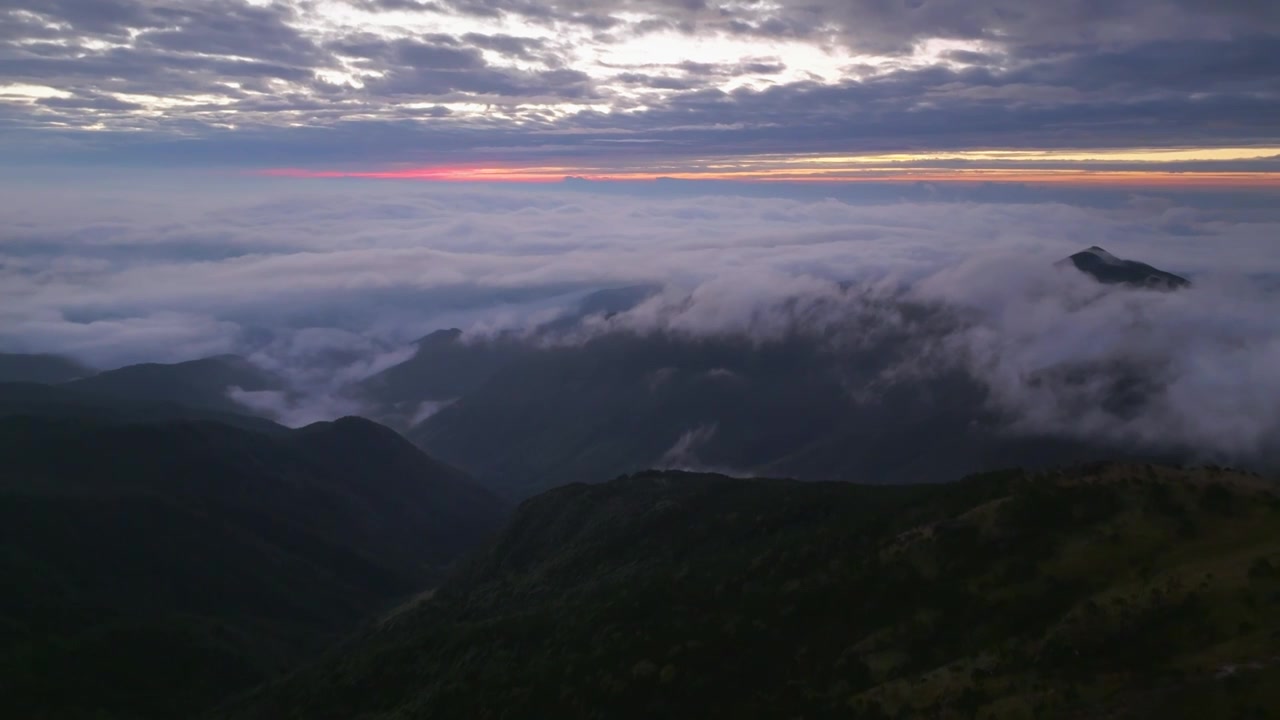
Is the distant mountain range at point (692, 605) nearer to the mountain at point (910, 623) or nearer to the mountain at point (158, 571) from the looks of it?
the mountain at point (910, 623)

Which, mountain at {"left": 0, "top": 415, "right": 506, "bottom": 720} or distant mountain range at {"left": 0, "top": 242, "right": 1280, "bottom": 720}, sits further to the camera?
mountain at {"left": 0, "top": 415, "right": 506, "bottom": 720}

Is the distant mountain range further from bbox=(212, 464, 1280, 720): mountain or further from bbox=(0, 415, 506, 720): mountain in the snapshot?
bbox=(0, 415, 506, 720): mountain

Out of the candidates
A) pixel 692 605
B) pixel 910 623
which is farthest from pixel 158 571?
pixel 910 623

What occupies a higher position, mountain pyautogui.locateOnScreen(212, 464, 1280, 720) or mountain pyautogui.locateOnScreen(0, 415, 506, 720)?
mountain pyautogui.locateOnScreen(212, 464, 1280, 720)

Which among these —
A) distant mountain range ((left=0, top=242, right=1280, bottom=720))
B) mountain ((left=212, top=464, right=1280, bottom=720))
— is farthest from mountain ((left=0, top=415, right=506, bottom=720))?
mountain ((left=212, top=464, right=1280, bottom=720))

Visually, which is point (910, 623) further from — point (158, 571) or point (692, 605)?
point (158, 571)

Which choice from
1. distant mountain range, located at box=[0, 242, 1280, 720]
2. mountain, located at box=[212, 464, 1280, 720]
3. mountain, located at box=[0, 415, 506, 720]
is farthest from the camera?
mountain, located at box=[0, 415, 506, 720]

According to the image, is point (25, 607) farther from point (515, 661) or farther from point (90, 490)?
point (515, 661)
